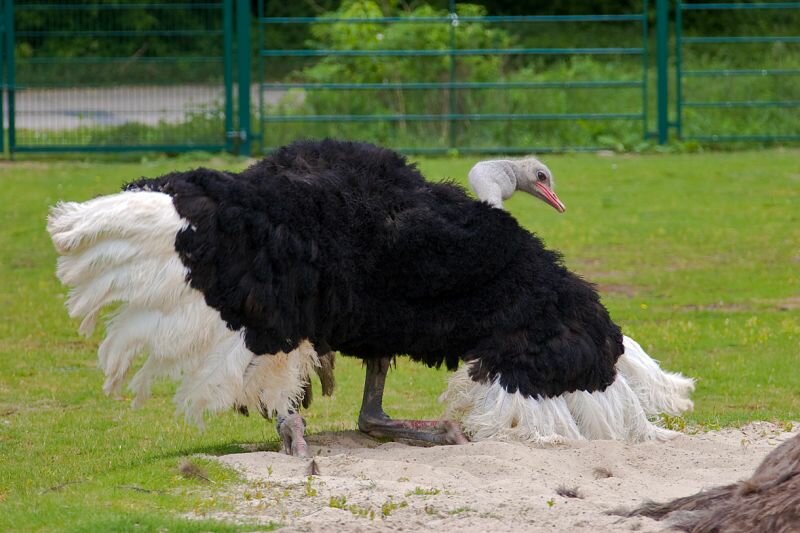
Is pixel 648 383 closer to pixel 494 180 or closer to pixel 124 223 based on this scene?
pixel 494 180

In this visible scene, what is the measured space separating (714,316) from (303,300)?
5089 mm

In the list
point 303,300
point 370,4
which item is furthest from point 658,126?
point 303,300

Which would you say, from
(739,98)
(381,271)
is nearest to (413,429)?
(381,271)

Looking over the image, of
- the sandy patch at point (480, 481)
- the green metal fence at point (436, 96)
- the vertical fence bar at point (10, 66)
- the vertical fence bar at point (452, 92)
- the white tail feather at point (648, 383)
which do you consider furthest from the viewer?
the vertical fence bar at point (452, 92)

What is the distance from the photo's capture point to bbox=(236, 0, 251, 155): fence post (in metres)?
19.0

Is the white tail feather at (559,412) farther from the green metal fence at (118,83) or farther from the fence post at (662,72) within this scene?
the fence post at (662,72)

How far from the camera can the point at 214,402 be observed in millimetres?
6629

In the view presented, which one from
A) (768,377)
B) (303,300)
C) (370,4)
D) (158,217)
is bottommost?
(768,377)

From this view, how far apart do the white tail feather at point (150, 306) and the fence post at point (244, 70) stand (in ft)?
40.4

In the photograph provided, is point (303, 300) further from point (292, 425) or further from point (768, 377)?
point (768, 377)

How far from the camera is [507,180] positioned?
7.80m

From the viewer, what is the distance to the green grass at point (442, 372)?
6.35 m

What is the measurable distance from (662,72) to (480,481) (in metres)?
14.3

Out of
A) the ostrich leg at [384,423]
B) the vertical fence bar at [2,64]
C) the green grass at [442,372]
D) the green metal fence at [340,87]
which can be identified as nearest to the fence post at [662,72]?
the green metal fence at [340,87]
